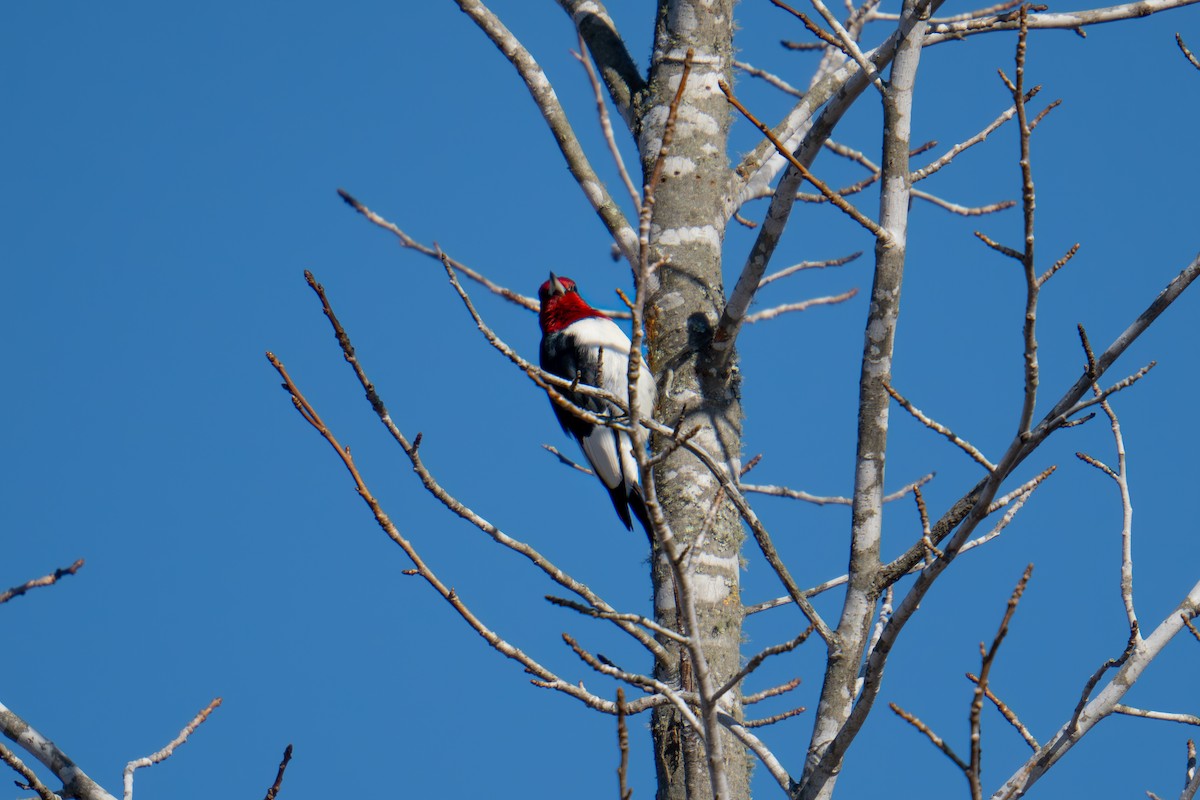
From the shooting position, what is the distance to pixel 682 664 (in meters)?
2.37

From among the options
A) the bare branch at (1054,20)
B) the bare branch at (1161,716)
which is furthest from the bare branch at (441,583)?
the bare branch at (1054,20)

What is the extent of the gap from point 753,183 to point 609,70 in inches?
25.8

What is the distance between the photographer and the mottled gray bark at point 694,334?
9.53 feet

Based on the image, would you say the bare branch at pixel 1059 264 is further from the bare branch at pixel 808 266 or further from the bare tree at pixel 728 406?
the bare branch at pixel 808 266

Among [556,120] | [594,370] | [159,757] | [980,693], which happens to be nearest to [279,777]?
[159,757]

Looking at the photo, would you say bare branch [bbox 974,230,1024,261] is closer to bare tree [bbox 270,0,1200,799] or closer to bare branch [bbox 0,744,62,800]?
bare tree [bbox 270,0,1200,799]

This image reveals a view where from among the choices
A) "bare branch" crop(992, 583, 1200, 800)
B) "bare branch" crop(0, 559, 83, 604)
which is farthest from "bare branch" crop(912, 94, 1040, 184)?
"bare branch" crop(0, 559, 83, 604)

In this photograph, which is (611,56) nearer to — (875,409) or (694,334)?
(694,334)

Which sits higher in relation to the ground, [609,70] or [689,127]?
[609,70]

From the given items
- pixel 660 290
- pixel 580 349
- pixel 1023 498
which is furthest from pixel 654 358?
pixel 580 349

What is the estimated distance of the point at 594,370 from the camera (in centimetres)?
484

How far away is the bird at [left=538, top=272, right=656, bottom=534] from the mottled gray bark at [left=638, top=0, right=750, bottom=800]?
1.21 meters

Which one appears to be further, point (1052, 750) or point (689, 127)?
point (689, 127)

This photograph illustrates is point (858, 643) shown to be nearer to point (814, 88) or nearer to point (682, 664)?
point (682, 664)
